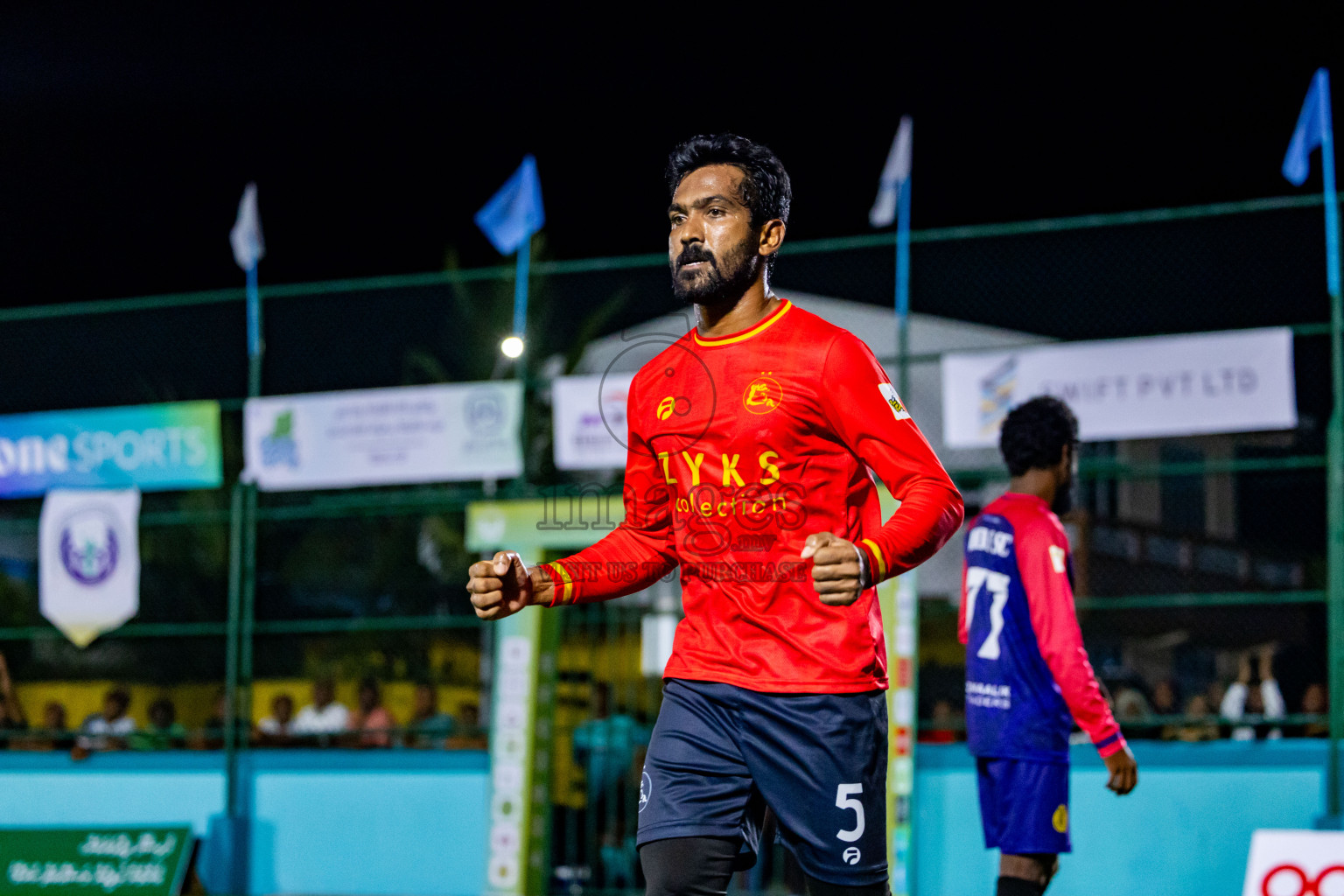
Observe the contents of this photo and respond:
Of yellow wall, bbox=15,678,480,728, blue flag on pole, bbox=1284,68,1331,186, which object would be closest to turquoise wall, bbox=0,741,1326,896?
yellow wall, bbox=15,678,480,728

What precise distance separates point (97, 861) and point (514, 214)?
455cm

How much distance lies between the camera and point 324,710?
9.39 meters

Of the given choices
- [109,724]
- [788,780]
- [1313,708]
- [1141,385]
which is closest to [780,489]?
[788,780]

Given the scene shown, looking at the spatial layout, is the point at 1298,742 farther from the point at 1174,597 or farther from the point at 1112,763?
the point at 1112,763

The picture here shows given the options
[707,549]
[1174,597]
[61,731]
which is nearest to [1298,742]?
[1174,597]

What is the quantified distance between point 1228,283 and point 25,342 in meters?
7.76

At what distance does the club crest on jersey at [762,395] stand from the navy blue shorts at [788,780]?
586 mm

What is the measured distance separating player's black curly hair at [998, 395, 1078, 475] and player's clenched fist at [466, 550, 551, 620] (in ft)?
6.96

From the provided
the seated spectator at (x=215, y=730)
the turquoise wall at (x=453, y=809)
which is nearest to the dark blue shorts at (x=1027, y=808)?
the turquoise wall at (x=453, y=809)

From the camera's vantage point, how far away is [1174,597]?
7.46m

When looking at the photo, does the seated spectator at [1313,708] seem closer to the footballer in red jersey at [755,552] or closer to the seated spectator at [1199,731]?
the seated spectator at [1199,731]

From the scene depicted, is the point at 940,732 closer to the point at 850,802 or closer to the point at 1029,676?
the point at 1029,676

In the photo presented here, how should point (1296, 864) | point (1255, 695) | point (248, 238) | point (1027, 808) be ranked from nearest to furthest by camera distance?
point (1027, 808)
point (1296, 864)
point (1255, 695)
point (248, 238)

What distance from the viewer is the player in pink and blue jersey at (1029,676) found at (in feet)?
13.9
